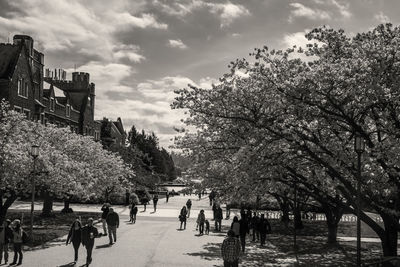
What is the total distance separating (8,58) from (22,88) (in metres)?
2.90

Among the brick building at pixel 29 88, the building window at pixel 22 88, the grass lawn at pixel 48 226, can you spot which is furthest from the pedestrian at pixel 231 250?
the building window at pixel 22 88

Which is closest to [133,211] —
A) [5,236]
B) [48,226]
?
[48,226]

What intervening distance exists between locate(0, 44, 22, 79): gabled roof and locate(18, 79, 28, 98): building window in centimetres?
166

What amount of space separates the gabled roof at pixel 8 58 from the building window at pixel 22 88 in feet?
5.46

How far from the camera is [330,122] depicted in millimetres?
15008

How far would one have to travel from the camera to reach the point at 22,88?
1737 inches

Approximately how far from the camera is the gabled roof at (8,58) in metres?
41.7

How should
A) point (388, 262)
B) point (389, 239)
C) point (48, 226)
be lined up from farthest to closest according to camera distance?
point (48, 226) < point (389, 239) < point (388, 262)

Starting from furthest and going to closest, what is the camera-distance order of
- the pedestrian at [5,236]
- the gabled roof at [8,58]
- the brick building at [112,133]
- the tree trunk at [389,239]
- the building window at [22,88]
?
the brick building at [112,133] < the building window at [22,88] < the gabled roof at [8,58] < the tree trunk at [389,239] < the pedestrian at [5,236]

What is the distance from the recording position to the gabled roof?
4172 cm

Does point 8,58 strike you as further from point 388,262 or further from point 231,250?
point 388,262

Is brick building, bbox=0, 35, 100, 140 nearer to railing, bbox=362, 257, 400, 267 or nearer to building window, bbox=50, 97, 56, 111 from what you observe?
building window, bbox=50, 97, 56, 111

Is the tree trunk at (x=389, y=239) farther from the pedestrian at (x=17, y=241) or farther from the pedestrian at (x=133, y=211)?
the pedestrian at (x=133, y=211)

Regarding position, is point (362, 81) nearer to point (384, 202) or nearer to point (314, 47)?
point (314, 47)
